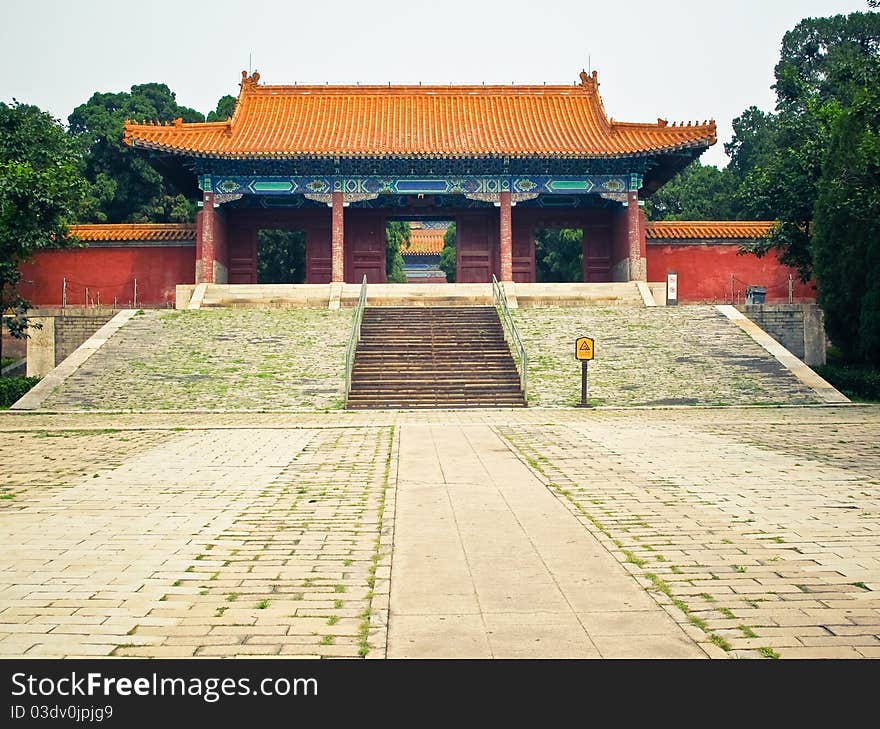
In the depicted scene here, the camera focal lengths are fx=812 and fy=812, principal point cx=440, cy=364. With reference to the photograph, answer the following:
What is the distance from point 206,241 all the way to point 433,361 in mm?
11301

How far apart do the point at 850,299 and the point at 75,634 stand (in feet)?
63.8

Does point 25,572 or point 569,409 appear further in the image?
point 569,409

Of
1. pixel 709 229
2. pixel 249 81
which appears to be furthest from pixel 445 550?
pixel 249 81

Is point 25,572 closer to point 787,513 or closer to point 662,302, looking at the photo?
point 787,513

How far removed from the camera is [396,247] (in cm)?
4244

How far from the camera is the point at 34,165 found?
2138 cm

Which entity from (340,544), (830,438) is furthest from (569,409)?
(340,544)

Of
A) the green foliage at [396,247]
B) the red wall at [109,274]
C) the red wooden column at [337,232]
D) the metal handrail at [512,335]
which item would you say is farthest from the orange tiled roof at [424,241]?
the metal handrail at [512,335]

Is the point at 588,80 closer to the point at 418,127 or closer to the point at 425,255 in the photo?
the point at 418,127

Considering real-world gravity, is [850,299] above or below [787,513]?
above

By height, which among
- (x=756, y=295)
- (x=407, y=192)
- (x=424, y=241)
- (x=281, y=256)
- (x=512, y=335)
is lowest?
(x=512, y=335)

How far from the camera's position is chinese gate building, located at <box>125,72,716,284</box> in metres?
25.9

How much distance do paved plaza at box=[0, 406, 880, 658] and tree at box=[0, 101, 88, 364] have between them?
36.2 ft

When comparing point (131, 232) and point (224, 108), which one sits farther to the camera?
point (224, 108)
